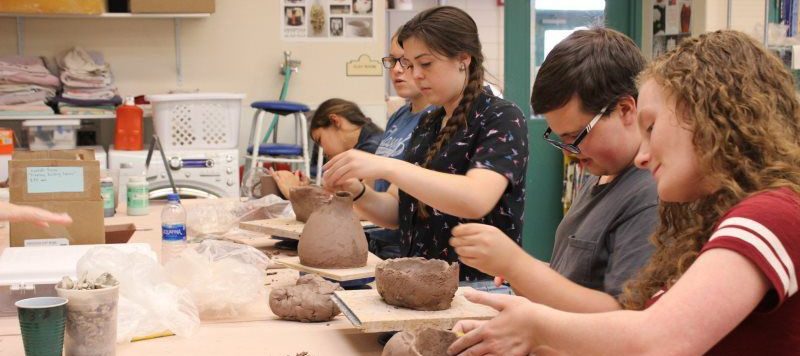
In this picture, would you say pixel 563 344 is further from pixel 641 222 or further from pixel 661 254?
pixel 641 222

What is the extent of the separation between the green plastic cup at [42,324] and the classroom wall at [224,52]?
4319 millimetres

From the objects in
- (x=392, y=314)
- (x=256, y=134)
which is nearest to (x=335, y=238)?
(x=392, y=314)

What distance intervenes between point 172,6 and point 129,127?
Answer: 79 cm

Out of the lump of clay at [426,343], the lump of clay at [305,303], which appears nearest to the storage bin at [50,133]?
the lump of clay at [305,303]

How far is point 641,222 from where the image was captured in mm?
1556

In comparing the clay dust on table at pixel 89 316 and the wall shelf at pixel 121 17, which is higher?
the wall shelf at pixel 121 17

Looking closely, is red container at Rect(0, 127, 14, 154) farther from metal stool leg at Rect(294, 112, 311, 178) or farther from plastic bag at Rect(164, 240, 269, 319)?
plastic bag at Rect(164, 240, 269, 319)

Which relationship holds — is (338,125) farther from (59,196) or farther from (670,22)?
(670,22)

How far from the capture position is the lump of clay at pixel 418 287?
177 cm

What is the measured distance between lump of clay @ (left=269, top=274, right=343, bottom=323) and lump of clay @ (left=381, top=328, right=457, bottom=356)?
0.50 metres

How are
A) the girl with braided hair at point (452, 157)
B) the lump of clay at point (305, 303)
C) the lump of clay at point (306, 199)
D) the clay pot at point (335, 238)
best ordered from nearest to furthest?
the lump of clay at point (305, 303) → the girl with braided hair at point (452, 157) → the clay pot at point (335, 238) → the lump of clay at point (306, 199)

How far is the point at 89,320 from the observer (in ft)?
5.29

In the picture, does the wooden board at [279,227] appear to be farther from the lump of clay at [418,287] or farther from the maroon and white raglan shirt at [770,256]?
the maroon and white raglan shirt at [770,256]

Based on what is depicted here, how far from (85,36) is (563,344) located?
5.12 meters
